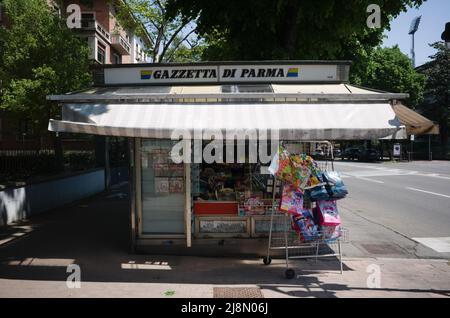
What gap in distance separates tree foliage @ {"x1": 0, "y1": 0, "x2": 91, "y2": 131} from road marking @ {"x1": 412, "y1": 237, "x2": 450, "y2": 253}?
1504 centimetres

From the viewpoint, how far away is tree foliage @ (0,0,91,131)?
59.9 feet

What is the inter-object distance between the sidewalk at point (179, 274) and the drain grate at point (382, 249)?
1.70 feet

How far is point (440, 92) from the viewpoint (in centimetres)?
4556

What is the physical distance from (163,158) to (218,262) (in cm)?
210

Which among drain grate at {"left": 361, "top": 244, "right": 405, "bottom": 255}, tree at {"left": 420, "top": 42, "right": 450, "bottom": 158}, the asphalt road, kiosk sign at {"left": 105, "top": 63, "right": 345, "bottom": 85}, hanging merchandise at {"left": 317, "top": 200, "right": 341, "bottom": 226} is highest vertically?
tree at {"left": 420, "top": 42, "right": 450, "bottom": 158}

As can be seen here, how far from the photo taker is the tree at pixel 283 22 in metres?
10.1

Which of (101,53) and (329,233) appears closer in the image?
(329,233)

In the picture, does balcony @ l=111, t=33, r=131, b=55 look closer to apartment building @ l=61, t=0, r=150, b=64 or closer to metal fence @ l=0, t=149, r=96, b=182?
apartment building @ l=61, t=0, r=150, b=64

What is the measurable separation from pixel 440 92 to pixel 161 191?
4555 cm

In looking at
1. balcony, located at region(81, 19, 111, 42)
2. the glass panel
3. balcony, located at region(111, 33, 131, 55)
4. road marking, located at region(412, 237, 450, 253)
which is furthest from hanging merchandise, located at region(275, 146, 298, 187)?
balcony, located at region(111, 33, 131, 55)

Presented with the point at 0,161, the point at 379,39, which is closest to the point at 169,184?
the point at 0,161

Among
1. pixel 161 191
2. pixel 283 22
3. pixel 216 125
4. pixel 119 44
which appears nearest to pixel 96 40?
pixel 119 44

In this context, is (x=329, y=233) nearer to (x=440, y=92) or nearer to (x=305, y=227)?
(x=305, y=227)

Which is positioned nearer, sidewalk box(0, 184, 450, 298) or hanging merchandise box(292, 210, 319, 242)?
sidewalk box(0, 184, 450, 298)
